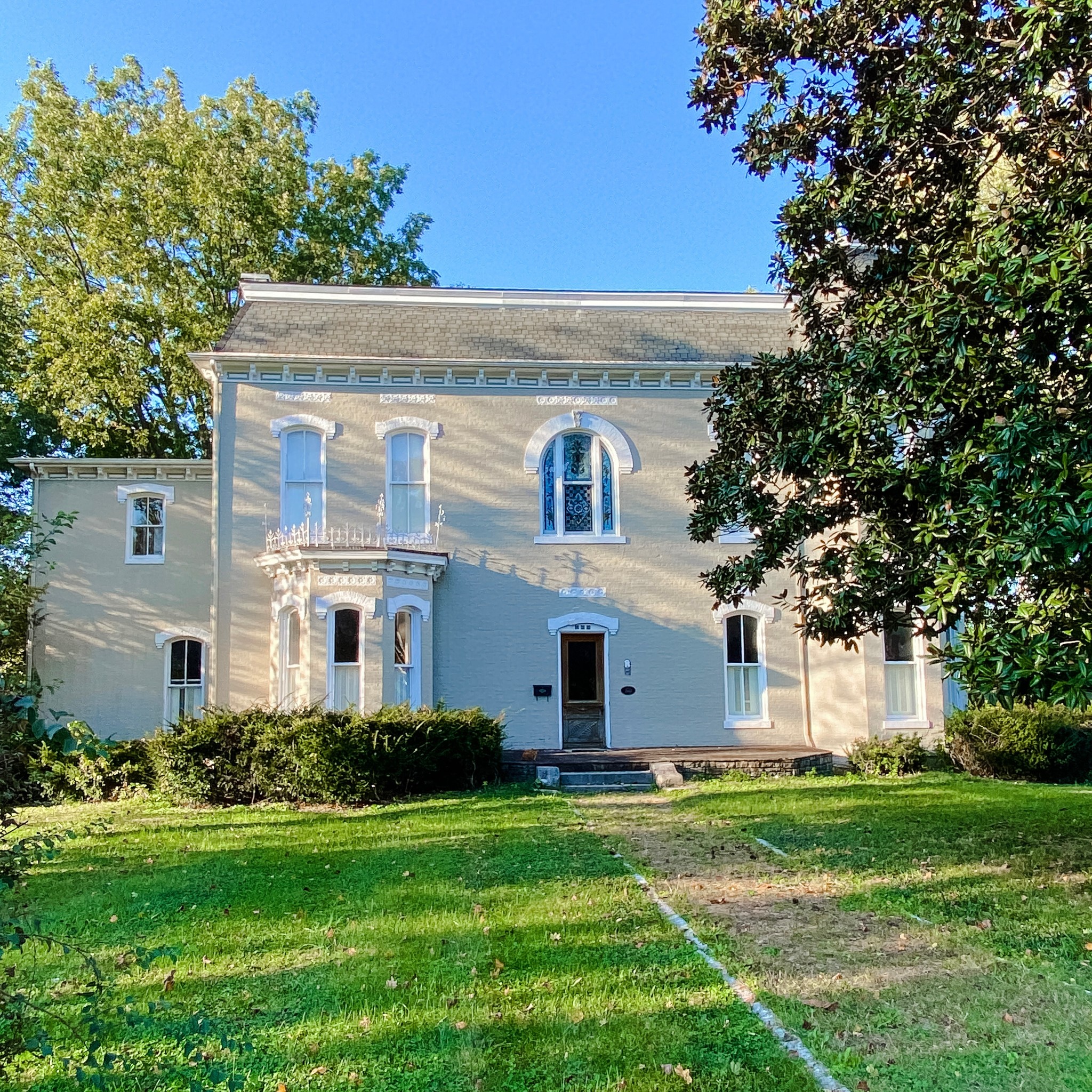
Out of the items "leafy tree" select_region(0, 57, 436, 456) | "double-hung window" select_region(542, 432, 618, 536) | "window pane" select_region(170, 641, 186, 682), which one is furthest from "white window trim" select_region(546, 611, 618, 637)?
"leafy tree" select_region(0, 57, 436, 456)

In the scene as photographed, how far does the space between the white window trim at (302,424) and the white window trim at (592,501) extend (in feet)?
13.2

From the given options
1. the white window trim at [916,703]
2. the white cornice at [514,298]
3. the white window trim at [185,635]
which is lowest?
the white window trim at [916,703]

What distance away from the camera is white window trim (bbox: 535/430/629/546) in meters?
16.6

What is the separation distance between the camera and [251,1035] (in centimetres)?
448

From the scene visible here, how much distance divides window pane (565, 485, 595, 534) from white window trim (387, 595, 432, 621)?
326 cm

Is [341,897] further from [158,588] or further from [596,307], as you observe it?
[596,307]

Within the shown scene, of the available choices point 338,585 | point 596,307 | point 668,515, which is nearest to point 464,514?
point 338,585

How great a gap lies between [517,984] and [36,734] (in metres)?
3.38

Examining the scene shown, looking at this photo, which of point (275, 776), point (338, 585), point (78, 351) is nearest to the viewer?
point (275, 776)

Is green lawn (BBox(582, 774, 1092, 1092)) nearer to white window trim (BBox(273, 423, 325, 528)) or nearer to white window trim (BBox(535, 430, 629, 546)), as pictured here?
white window trim (BBox(535, 430, 629, 546))

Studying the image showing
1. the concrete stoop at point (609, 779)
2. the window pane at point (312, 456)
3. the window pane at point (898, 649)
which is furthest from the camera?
the window pane at point (312, 456)

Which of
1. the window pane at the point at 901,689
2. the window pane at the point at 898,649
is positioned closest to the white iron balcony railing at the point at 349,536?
the window pane at the point at 898,649

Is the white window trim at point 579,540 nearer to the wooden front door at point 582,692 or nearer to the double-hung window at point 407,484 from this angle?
the wooden front door at point 582,692

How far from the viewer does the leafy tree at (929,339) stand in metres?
5.52
